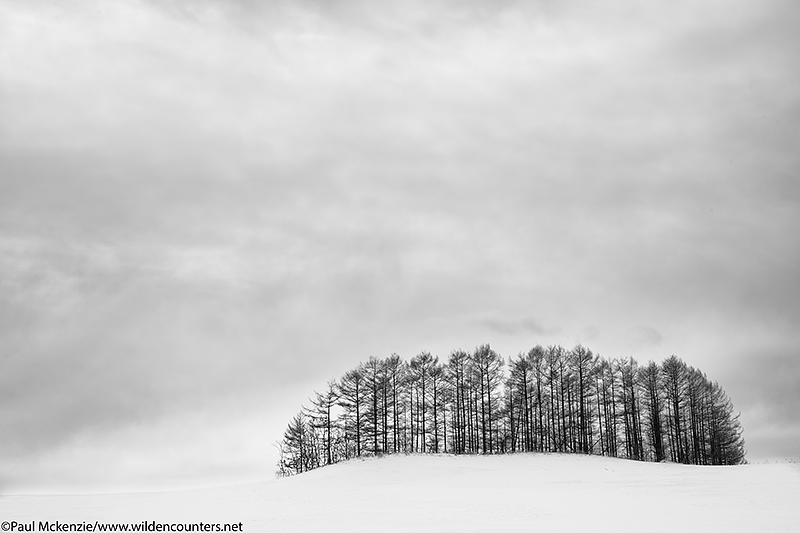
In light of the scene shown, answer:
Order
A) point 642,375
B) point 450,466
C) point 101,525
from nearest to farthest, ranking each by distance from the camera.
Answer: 1. point 101,525
2. point 450,466
3. point 642,375

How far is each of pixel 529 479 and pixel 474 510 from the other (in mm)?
17002

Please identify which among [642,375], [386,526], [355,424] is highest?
[642,375]

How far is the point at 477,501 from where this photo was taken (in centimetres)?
3388

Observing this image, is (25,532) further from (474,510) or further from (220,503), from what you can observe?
(474,510)

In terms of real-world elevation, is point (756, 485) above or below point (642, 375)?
below

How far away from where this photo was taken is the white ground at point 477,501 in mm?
25953

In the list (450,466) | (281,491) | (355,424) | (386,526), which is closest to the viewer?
(386,526)

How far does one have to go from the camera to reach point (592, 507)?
30359 mm

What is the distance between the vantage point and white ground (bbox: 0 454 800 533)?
2595cm

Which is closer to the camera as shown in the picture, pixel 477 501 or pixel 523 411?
pixel 477 501

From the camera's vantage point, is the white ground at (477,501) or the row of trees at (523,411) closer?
the white ground at (477,501)

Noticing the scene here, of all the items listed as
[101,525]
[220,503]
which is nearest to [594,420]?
[220,503]

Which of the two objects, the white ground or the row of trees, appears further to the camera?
the row of trees

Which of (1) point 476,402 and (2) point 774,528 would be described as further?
(1) point 476,402
